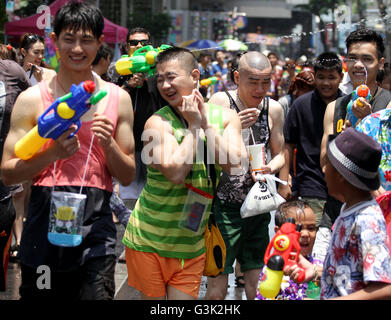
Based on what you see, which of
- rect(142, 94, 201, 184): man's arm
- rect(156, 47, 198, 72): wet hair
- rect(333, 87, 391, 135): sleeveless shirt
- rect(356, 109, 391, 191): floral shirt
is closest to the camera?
rect(142, 94, 201, 184): man's arm

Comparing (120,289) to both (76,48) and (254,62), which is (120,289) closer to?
(254,62)

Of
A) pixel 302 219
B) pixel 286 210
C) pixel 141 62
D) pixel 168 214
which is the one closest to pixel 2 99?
pixel 141 62

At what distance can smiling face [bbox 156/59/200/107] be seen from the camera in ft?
13.9

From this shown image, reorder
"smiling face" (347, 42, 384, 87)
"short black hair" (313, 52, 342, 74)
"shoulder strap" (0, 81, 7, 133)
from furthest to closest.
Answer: "short black hair" (313, 52, 342, 74)
"smiling face" (347, 42, 384, 87)
"shoulder strap" (0, 81, 7, 133)

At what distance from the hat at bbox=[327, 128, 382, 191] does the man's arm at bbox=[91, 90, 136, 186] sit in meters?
1.12

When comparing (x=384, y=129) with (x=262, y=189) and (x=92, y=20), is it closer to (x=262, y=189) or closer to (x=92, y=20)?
(x=262, y=189)

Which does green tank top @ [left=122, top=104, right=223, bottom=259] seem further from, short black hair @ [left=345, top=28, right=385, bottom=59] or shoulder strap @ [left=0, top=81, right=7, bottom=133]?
short black hair @ [left=345, top=28, right=385, bottom=59]

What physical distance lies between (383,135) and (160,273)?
1.56 meters

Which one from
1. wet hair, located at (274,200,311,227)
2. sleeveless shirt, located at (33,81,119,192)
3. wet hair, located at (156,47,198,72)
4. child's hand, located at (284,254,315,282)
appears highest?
wet hair, located at (156,47,198,72)

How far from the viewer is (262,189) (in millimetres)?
5180

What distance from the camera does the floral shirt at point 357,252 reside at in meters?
3.06

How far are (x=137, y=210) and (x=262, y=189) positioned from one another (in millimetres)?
1150

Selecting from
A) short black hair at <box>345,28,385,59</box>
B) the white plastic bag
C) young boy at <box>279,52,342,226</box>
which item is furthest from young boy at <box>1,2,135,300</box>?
short black hair at <box>345,28,385,59</box>

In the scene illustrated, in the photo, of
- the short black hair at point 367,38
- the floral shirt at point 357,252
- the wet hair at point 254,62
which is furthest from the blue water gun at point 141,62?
the floral shirt at point 357,252
